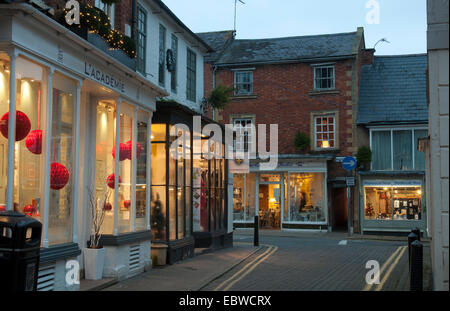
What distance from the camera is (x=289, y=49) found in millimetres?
31125

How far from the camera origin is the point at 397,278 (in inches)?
496

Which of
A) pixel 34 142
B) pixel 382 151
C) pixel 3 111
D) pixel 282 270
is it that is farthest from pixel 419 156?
pixel 3 111

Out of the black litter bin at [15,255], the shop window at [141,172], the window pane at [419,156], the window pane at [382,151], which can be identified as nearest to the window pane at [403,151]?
the window pane at [419,156]

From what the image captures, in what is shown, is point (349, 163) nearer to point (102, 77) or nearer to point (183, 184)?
point (183, 184)

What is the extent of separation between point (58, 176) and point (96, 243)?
2.14m

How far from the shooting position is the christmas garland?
10516 mm

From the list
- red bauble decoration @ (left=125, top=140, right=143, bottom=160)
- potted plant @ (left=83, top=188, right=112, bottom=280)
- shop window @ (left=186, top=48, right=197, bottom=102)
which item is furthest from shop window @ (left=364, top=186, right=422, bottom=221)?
potted plant @ (left=83, top=188, right=112, bottom=280)

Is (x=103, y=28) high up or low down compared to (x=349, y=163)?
up

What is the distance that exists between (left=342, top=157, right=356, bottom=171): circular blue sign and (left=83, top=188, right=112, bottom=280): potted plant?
16.5 metres

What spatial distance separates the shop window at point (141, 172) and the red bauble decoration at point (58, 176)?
3.26 m

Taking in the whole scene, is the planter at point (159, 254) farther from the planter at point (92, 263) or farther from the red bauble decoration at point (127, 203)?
the planter at point (92, 263)

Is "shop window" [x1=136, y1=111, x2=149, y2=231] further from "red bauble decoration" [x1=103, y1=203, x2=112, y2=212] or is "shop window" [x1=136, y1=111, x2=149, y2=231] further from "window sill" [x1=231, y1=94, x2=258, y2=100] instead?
"window sill" [x1=231, y1=94, x2=258, y2=100]

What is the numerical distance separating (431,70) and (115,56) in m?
6.53
